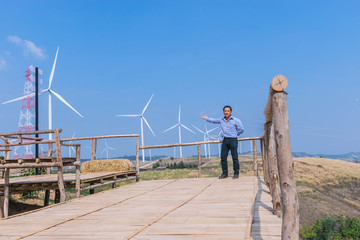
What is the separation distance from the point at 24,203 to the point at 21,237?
1088cm

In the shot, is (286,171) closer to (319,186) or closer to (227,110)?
(227,110)

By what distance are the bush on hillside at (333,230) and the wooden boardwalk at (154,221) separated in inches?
663

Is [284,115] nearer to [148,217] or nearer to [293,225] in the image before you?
[293,225]

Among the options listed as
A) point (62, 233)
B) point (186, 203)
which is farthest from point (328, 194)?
point (62, 233)

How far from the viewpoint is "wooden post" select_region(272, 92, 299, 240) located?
259cm

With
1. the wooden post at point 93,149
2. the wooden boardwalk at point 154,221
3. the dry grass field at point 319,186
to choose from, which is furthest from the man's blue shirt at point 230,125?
the dry grass field at point 319,186

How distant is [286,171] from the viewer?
266cm

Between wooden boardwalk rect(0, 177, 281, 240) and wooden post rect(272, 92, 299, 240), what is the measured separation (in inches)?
A: 23.9

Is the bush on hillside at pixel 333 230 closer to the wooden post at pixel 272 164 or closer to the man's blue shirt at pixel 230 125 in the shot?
the man's blue shirt at pixel 230 125

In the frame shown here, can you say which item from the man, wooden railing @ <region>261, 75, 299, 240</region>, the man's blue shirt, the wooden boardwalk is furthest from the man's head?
wooden railing @ <region>261, 75, 299, 240</region>

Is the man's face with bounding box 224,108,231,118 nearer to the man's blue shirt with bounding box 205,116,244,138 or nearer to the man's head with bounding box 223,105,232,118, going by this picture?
the man's head with bounding box 223,105,232,118

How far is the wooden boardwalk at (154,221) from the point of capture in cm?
343

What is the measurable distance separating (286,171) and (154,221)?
205cm

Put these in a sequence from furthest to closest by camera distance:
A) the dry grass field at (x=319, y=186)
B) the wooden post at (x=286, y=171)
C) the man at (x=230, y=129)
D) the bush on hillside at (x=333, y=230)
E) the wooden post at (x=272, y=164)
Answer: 1. the dry grass field at (x=319, y=186)
2. the bush on hillside at (x=333, y=230)
3. the man at (x=230, y=129)
4. the wooden post at (x=272, y=164)
5. the wooden post at (x=286, y=171)
